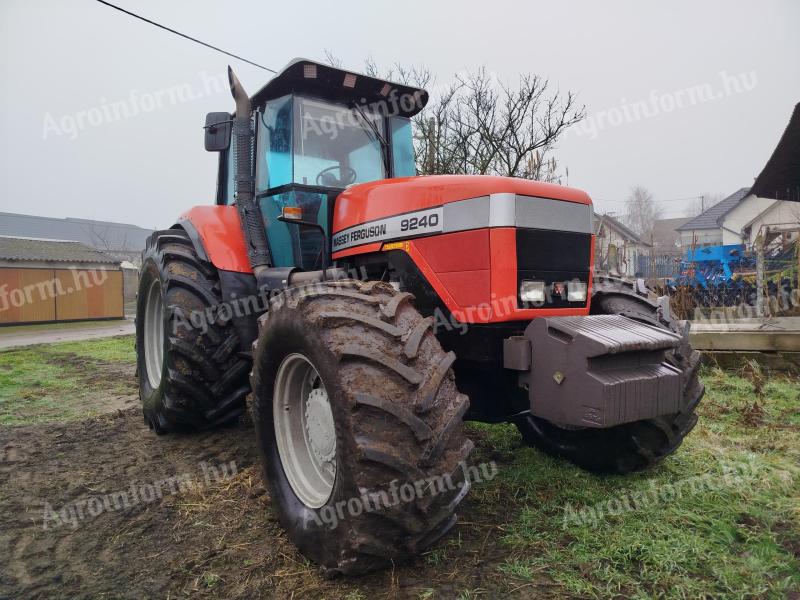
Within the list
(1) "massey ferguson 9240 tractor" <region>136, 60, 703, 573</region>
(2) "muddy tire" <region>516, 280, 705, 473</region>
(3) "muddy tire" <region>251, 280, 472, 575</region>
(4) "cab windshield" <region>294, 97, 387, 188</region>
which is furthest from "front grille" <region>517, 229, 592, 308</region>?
(4) "cab windshield" <region>294, 97, 387, 188</region>

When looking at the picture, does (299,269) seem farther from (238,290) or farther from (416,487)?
(416,487)

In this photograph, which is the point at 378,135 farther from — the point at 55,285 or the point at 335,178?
the point at 55,285

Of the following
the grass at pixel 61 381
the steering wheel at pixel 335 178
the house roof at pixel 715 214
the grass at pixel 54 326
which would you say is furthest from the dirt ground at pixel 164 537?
the house roof at pixel 715 214

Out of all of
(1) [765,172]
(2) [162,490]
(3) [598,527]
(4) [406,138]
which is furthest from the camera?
(1) [765,172]

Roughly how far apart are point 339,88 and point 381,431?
2.54m

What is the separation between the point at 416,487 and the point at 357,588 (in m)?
0.50

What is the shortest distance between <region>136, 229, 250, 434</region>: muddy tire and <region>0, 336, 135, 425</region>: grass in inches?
72.0

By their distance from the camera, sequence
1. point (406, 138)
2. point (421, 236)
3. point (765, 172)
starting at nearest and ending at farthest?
point (421, 236), point (406, 138), point (765, 172)

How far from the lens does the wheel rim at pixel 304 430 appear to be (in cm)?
242

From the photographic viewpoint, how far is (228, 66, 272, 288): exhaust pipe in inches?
143

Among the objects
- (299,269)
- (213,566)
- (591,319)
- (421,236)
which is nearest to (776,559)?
(591,319)

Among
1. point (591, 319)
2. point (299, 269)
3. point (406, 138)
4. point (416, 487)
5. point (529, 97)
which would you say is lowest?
point (416, 487)

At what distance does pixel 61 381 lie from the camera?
22.3 ft

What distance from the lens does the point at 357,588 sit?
2.03 m
